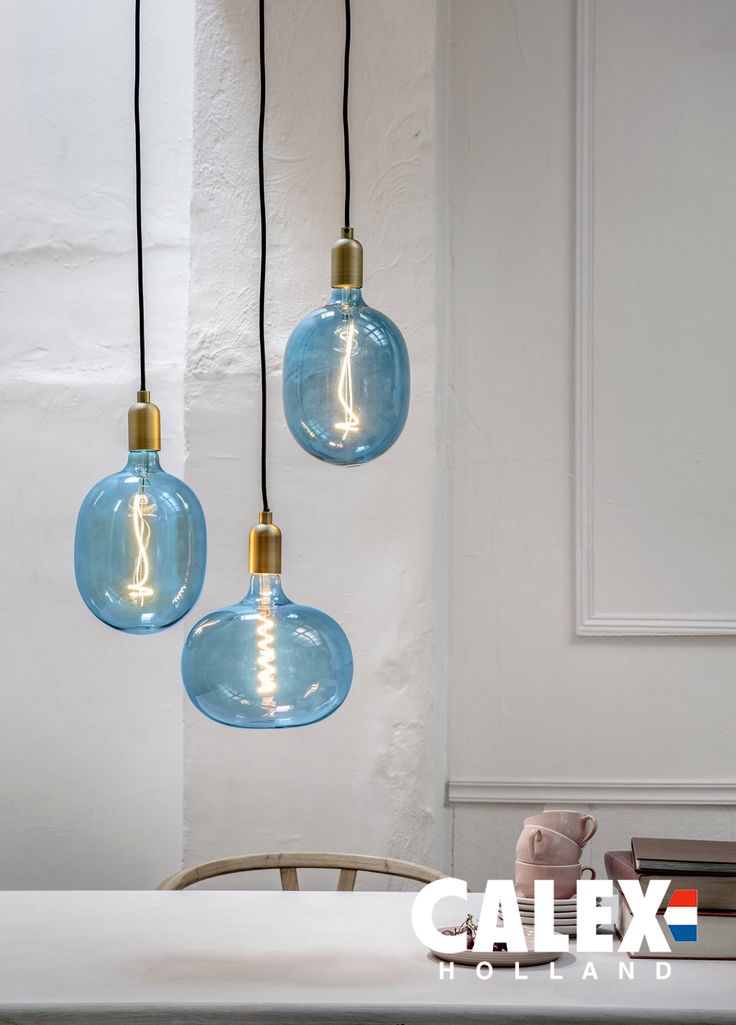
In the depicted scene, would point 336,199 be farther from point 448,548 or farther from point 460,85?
point 448,548

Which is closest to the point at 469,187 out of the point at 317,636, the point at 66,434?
the point at 66,434

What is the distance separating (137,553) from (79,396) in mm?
1386

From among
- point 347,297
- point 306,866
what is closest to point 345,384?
point 347,297

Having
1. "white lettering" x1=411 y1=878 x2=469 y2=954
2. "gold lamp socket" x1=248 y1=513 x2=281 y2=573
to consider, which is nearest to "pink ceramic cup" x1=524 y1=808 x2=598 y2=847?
"white lettering" x1=411 y1=878 x2=469 y2=954

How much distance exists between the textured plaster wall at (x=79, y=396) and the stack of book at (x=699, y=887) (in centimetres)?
127

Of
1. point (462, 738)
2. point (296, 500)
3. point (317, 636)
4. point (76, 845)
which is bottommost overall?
point (76, 845)

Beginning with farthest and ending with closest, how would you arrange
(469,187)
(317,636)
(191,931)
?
1. (469,187)
2. (191,931)
3. (317,636)

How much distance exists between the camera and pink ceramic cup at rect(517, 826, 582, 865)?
5.61ft

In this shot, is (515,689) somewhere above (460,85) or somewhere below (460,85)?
below

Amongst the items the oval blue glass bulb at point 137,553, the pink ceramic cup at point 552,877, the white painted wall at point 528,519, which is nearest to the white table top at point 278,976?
the pink ceramic cup at point 552,877

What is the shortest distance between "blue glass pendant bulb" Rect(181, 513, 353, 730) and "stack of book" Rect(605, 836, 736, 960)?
60cm

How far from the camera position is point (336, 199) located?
2.28 metres

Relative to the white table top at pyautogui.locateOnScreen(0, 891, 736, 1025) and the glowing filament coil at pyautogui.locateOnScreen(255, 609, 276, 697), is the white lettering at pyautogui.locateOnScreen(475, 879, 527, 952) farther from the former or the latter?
the glowing filament coil at pyautogui.locateOnScreen(255, 609, 276, 697)

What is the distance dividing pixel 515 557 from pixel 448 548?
15 cm
